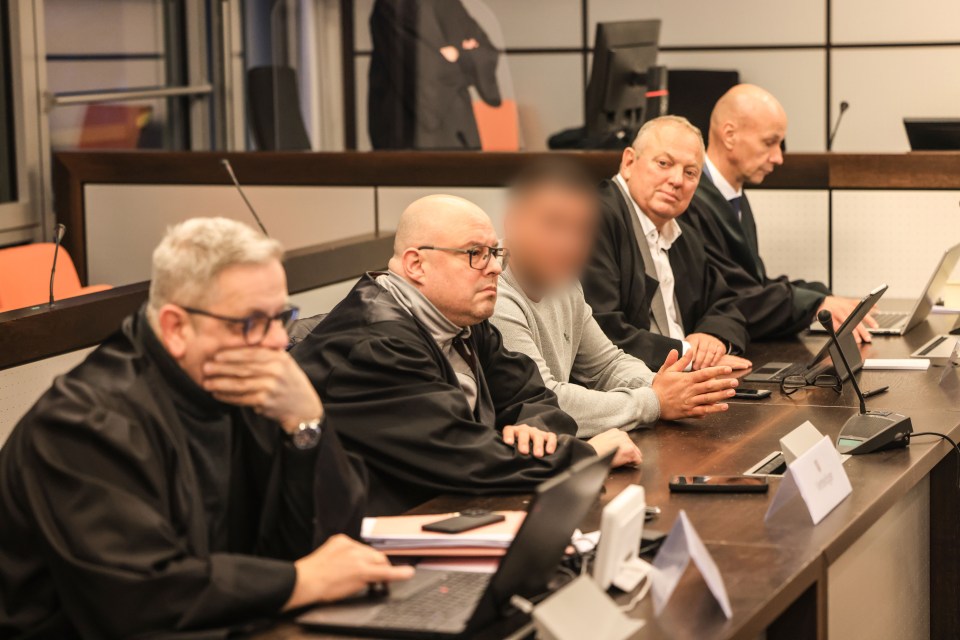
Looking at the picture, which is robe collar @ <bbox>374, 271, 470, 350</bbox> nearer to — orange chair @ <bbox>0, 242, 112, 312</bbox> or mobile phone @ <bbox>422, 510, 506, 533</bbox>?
mobile phone @ <bbox>422, 510, 506, 533</bbox>

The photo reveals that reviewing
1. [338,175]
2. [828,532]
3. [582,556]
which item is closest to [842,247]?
[338,175]

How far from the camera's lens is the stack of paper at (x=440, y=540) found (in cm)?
173

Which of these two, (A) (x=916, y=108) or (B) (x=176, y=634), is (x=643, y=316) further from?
(A) (x=916, y=108)

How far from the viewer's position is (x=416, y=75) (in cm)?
599

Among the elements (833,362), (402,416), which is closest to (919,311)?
(833,362)

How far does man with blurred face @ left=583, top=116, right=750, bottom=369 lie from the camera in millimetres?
3307

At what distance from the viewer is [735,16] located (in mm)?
6844

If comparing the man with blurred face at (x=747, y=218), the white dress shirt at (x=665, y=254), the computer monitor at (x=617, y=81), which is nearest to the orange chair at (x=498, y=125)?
the computer monitor at (x=617, y=81)

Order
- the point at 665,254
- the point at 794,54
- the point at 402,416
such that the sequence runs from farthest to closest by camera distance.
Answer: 1. the point at 794,54
2. the point at 665,254
3. the point at 402,416

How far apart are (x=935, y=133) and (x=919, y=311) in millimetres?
808

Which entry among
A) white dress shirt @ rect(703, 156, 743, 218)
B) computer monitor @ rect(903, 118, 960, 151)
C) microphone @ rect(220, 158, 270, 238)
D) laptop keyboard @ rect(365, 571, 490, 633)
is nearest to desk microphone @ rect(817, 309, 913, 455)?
laptop keyboard @ rect(365, 571, 490, 633)

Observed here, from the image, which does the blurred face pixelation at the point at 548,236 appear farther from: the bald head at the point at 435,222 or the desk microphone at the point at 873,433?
the desk microphone at the point at 873,433

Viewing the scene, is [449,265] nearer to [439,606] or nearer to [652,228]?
[439,606]

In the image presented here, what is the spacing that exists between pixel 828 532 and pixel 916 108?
4.97m
